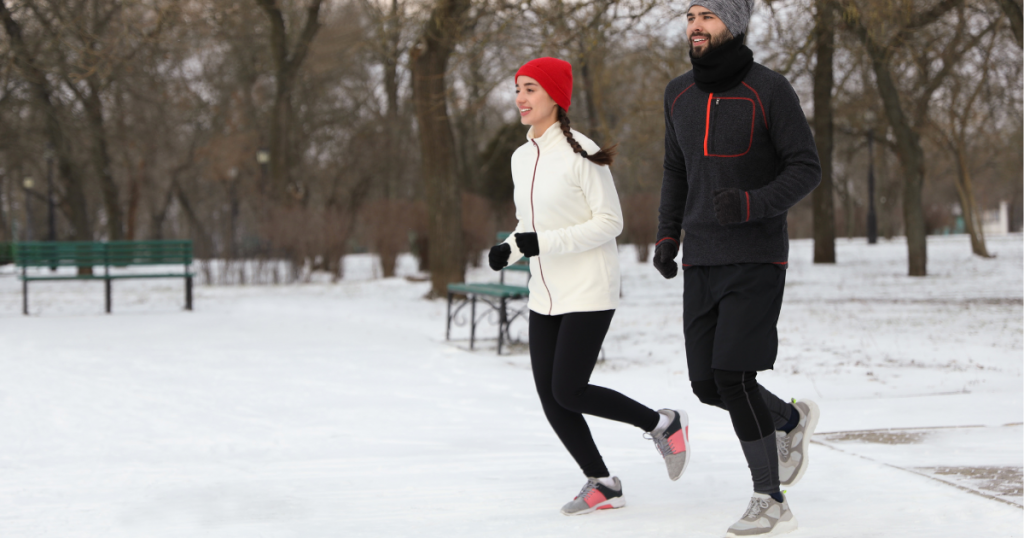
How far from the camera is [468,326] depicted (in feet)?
36.4

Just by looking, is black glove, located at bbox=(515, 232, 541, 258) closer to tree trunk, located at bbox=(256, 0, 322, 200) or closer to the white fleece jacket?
the white fleece jacket

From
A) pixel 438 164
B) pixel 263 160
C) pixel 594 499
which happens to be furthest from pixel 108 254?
pixel 263 160

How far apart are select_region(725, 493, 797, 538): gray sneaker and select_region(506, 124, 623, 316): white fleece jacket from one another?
87cm

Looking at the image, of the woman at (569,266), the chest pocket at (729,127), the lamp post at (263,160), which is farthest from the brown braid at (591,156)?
the lamp post at (263,160)

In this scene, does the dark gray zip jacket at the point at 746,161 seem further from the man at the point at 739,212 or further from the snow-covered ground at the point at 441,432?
the snow-covered ground at the point at 441,432

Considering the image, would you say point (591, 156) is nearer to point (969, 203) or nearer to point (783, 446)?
A: point (783, 446)

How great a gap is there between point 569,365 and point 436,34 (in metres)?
10.7

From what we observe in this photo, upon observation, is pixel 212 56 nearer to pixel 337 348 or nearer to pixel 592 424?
pixel 337 348

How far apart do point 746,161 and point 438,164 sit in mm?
11081

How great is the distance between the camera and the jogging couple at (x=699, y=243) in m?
3.06

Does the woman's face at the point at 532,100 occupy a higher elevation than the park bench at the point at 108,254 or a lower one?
higher

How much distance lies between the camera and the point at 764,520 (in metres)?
3.15

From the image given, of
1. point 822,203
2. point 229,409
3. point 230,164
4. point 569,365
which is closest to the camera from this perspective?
point 569,365

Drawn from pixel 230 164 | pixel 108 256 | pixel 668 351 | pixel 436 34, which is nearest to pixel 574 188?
pixel 668 351
